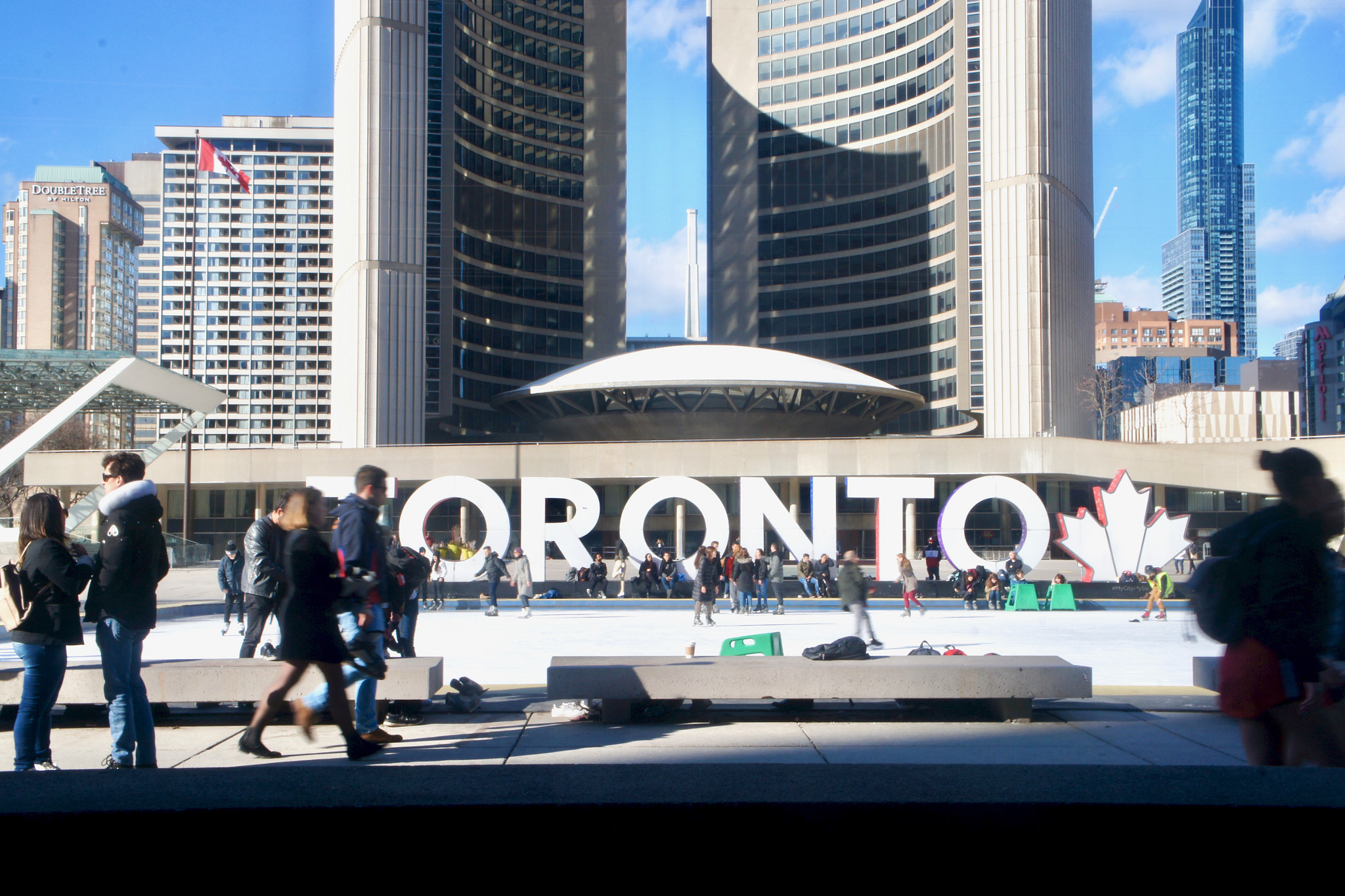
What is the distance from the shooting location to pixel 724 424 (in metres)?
61.7

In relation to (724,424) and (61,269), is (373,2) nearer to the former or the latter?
(724,424)

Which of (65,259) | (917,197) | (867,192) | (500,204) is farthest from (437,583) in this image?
(65,259)

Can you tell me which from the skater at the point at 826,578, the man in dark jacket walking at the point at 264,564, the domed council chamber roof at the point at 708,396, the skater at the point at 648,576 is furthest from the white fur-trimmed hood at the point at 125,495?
the domed council chamber roof at the point at 708,396

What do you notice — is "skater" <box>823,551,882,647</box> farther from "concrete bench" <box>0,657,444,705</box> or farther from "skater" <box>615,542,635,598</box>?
"skater" <box>615,542,635,598</box>

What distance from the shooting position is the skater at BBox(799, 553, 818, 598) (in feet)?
96.1

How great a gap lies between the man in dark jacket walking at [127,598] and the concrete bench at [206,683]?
1.52 m

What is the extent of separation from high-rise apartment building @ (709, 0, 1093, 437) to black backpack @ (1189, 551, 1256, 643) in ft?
206

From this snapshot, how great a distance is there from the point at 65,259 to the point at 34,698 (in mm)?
183682

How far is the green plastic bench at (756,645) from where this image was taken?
10.2 meters

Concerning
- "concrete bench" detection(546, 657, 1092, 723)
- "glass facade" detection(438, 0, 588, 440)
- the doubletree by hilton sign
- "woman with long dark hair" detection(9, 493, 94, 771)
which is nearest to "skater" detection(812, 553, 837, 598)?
the doubletree by hilton sign

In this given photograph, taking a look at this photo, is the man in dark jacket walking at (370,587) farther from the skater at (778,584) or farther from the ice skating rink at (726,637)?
the skater at (778,584)

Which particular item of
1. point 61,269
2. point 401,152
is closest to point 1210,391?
point 401,152

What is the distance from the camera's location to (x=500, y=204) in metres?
85.4

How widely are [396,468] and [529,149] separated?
42.7m
